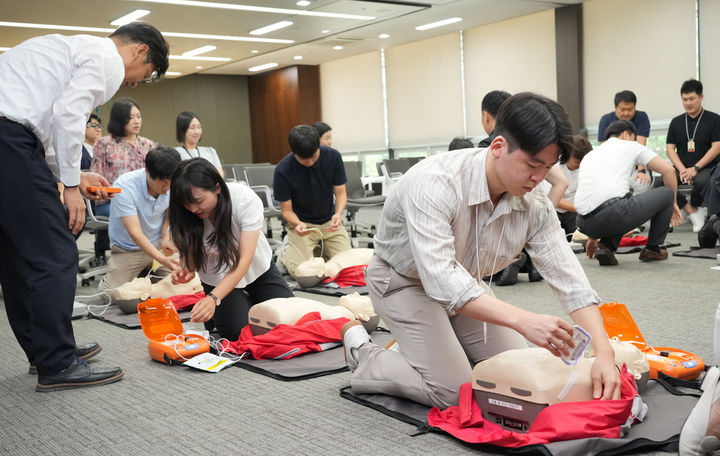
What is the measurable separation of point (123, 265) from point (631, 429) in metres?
3.04

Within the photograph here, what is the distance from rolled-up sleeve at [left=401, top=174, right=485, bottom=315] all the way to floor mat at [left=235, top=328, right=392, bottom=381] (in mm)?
866

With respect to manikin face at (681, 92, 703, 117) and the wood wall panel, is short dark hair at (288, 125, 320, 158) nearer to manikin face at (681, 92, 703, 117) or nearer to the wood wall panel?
manikin face at (681, 92, 703, 117)

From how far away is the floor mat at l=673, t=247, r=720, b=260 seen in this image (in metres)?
4.39

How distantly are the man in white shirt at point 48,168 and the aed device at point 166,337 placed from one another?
315 mm

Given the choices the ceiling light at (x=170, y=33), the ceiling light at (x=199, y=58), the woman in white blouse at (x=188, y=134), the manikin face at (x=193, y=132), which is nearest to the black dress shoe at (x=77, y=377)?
the woman in white blouse at (x=188, y=134)

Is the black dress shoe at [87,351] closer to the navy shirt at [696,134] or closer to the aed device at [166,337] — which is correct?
the aed device at [166,337]

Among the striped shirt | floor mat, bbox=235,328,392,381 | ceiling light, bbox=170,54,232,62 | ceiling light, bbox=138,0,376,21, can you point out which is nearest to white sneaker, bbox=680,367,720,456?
the striped shirt

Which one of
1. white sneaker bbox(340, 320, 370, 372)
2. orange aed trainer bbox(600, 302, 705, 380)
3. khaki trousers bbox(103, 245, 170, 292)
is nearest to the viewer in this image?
orange aed trainer bbox(600, 302, 705, 380)

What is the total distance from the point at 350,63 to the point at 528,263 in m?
9.42

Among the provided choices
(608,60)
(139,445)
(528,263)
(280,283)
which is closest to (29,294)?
(139,445)

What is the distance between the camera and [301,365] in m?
Result: 2.42

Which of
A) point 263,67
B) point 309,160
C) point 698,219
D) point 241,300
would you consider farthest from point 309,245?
point 263,67

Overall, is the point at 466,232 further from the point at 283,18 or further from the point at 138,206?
the point at 283,18

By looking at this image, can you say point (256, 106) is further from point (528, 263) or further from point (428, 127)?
point (528, 263)
